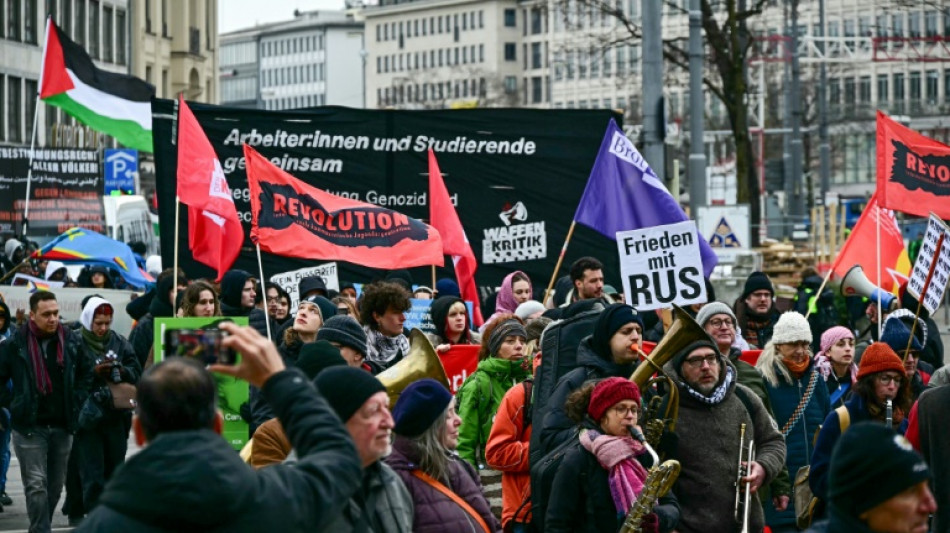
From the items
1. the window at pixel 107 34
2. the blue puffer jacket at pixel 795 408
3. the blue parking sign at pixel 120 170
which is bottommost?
the blue puffer jacket at pixel 795 408

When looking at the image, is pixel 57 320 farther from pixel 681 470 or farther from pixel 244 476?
pixel 244 476

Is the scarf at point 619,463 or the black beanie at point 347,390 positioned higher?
the black beanie at point 347,390

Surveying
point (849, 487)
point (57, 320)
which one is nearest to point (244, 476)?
point (849, 487)

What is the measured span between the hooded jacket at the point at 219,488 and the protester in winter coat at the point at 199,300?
7453 mm

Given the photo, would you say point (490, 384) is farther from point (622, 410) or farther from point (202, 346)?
point (202, 346)

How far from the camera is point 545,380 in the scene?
8.90 metres

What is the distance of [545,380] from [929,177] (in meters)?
6.53

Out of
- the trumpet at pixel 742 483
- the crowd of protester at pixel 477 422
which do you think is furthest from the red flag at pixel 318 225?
the trumpet at pixel 742 483

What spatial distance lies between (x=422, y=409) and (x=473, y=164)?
1124cm

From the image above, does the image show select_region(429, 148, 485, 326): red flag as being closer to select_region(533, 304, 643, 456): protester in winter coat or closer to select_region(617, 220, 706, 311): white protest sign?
select_region(617, 220, 706, 311): white protest sign

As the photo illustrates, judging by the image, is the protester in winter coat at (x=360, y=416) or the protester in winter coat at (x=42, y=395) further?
the protester in winter coat at (x=42, y=395)

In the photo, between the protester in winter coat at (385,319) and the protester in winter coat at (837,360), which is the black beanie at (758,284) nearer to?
the protester in winter coat at (837,360)

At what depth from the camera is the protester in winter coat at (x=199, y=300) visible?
12.0 meters

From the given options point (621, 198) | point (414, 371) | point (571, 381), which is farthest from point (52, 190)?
point (414, 371)
